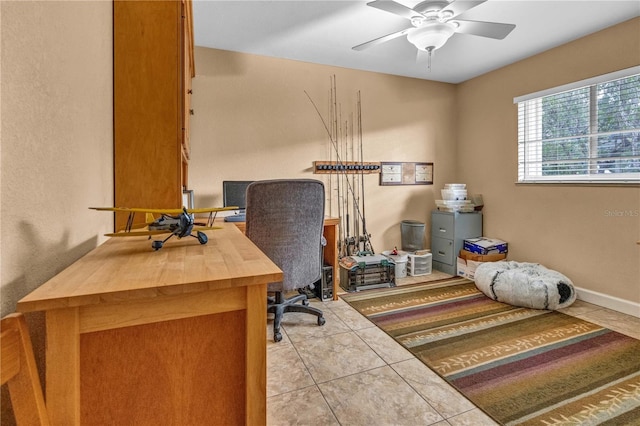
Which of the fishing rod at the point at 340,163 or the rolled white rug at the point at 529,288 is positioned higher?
the fishing rod at the point at 340,163

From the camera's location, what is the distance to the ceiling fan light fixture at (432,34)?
207cm

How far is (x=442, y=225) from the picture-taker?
3.64 m

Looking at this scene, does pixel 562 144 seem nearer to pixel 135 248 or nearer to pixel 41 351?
pixel 135 248

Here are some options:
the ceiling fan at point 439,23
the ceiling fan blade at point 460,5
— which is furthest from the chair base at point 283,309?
the ceiling fan blade at point 460,5

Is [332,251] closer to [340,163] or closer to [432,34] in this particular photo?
[340,163]

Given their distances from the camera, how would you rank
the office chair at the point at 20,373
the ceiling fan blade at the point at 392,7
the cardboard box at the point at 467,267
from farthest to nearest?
the cardboard box at the point at 467,267
the ceiling fan blade at the point at 392,7
the office chair at the point at 20,373

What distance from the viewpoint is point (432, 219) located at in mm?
3805

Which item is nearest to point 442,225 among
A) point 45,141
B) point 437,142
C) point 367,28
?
point 437,142

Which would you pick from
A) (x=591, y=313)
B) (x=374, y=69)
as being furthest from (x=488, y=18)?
(x=591, y=313)

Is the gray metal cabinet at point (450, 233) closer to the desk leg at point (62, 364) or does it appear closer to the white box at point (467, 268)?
the white box at point (467, 268)

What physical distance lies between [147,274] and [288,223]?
1.33 meters

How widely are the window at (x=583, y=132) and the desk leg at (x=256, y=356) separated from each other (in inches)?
125

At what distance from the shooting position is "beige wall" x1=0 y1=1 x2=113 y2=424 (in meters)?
0.52

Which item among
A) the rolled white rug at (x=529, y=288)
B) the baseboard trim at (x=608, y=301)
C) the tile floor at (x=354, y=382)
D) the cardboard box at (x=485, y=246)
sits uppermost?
the cardboard box at (x=485, y=246)
